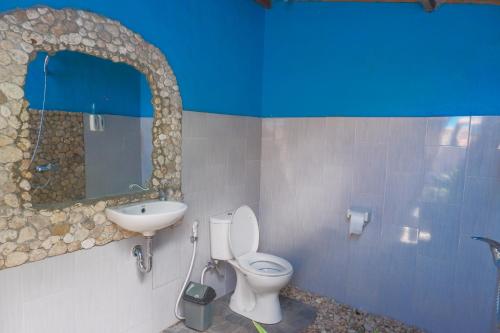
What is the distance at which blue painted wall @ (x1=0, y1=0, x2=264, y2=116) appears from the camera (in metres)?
1.94

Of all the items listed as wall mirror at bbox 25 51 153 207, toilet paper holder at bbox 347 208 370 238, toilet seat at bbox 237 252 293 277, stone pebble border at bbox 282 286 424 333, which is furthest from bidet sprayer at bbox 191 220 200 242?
toilet paper holder at bbox 347 208 370 238

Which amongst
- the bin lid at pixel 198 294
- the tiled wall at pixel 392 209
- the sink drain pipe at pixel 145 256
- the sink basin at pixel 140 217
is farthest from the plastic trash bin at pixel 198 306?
the tiled wall at pixel 392 209

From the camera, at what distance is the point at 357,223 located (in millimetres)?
2516

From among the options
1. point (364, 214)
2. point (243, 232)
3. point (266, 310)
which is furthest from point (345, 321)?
point (243, 232)

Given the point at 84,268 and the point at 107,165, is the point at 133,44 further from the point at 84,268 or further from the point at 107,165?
the point at 84,268

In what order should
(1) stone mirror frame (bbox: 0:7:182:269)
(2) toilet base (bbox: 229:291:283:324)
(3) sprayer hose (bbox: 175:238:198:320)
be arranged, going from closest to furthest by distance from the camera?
(1) stone mirror frame (bbox: 0:7:182:269) < (3) sprayer hose (bbox: 175:238:198:320) < (2) toilet base (bbox: 229:291:283:324)

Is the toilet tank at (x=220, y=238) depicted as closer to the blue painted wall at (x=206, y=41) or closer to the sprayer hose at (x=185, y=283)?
the sprayer hose at (x=185, y=283)

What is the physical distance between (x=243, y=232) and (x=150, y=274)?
800 millimetres

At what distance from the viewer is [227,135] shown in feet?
8.70

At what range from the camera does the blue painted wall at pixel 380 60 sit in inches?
85.3

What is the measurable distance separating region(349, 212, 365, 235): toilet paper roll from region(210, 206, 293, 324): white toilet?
1.91ft

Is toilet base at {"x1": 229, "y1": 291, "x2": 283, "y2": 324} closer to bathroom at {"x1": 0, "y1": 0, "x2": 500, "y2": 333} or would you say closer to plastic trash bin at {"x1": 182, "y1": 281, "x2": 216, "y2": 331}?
bathroom at {"x1": 0, "y1": 0, "x2": 500, "y2": 333}

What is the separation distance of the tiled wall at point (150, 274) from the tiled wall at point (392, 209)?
1.29ft

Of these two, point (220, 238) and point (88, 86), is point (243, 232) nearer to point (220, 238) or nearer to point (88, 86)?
point (220, 238)
